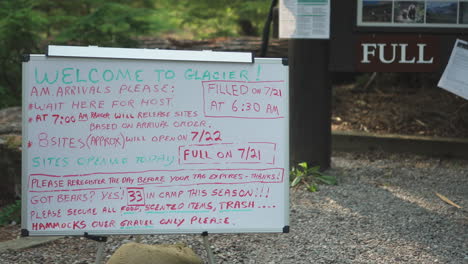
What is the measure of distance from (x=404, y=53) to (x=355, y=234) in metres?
2.09

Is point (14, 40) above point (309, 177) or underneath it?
above

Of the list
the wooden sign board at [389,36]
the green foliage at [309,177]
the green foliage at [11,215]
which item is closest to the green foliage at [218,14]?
the wooden sign board at [389,36]

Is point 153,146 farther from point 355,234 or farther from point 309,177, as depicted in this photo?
point 309,177

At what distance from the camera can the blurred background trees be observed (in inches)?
299

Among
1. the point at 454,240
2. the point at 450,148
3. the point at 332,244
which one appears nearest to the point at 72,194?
the point at 332,244

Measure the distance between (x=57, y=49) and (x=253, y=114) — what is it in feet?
3.97

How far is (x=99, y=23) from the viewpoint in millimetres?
7633

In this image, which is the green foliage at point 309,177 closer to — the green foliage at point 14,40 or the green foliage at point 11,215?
the green foliage at point 11,215

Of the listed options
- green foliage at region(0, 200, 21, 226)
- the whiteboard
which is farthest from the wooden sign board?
green foliage at region(0, 200, 21, 226)

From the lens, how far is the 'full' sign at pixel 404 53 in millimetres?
5902

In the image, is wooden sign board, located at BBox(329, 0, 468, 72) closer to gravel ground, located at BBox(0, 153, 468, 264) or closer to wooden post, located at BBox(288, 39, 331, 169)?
wooden post, located at BBox(288, 39, 331, 169)

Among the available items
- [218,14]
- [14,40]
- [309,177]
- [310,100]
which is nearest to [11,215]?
[309,177]

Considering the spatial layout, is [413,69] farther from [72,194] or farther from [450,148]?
[72,194]

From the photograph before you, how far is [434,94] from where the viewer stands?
27.8 feet
